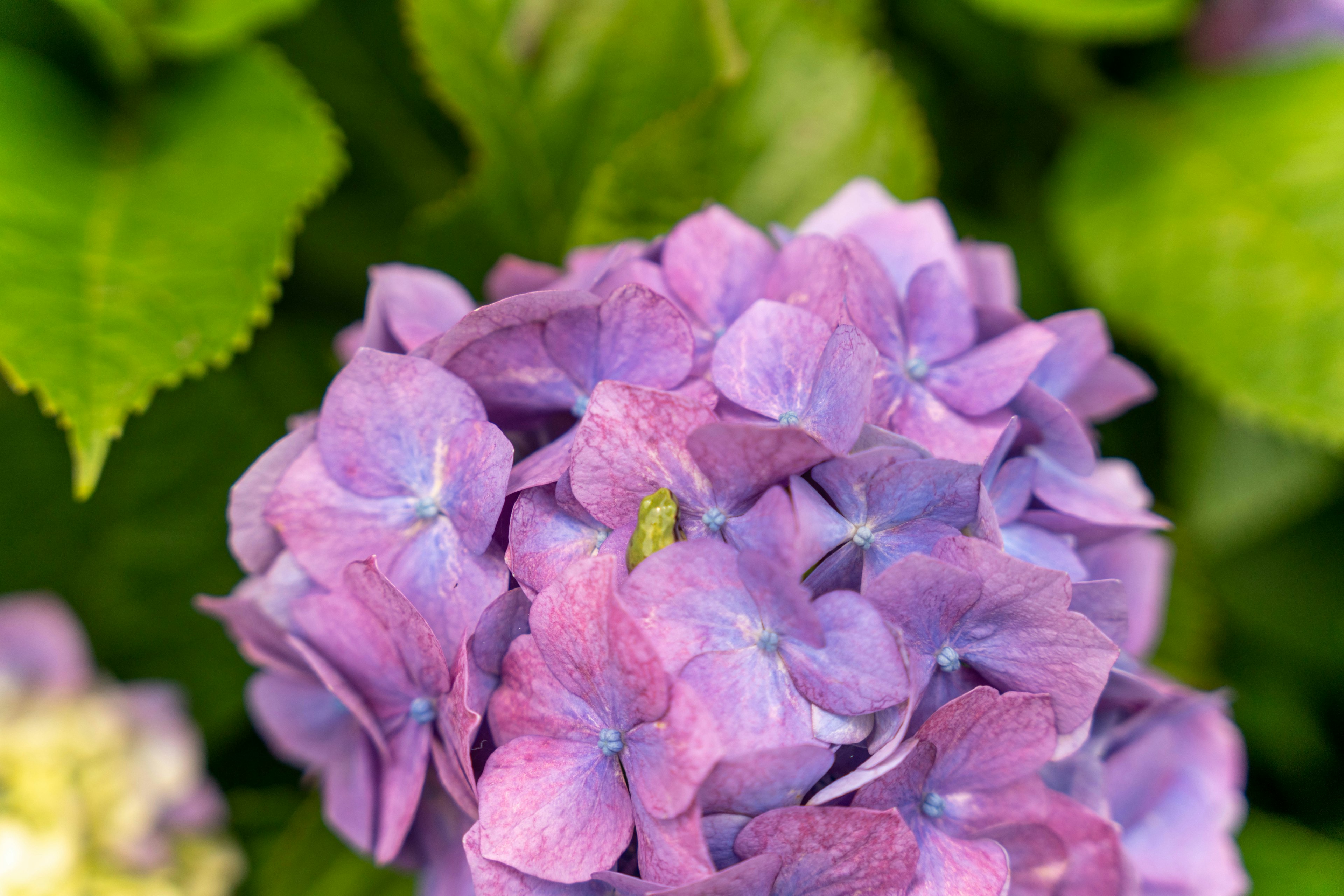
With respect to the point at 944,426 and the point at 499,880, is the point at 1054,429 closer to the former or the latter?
the point at 944,426

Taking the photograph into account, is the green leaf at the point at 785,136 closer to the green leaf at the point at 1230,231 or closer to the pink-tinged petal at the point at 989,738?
the green leaf at the point at 1230,231

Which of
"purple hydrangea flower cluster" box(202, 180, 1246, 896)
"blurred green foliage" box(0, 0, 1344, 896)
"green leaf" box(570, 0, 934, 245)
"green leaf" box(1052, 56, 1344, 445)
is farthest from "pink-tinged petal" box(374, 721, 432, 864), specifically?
"green leaf" box(1052, 56, 1344, 445)

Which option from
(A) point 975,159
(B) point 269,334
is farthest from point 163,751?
(A) point 975,159

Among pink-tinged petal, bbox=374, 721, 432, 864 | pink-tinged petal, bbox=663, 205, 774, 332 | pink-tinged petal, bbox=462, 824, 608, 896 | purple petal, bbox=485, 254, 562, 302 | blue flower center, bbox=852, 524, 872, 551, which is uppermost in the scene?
pink-tinged petal, bbox=663, 205, 774, 332

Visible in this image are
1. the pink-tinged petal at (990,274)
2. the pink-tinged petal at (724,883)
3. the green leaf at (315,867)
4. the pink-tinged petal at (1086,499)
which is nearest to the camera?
the pink-tinged petal at (724,883)

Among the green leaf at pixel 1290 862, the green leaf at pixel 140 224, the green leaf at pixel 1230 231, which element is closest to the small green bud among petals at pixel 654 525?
the green leaf at pixel 140 224

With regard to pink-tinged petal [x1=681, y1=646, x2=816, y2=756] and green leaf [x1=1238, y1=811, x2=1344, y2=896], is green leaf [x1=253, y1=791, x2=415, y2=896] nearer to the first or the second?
pink-tinged petal [x1=681, y1=646, x2=816, y2=756]
